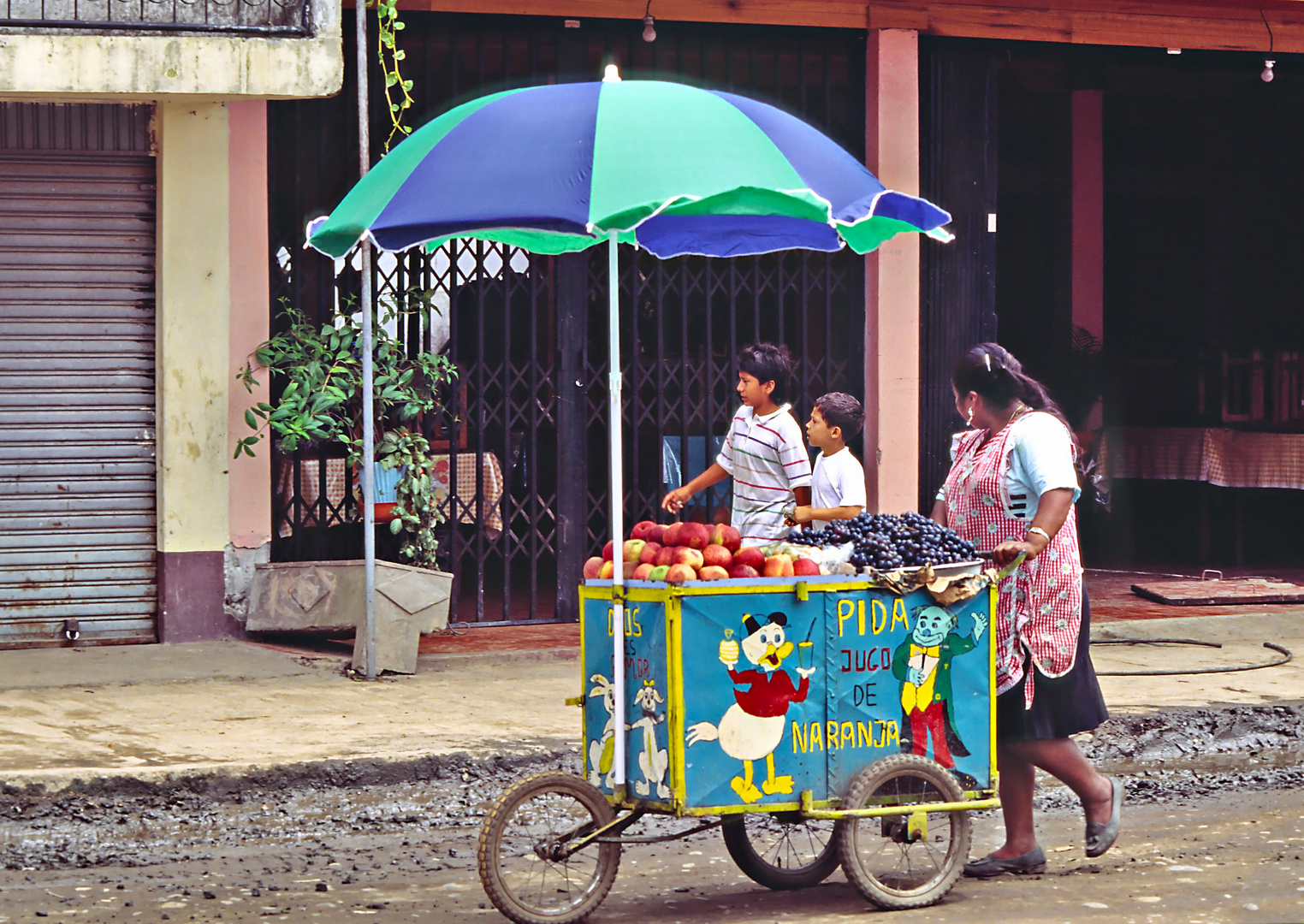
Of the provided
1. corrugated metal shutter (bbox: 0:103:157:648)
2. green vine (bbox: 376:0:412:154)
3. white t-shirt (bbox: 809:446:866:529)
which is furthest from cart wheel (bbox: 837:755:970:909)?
corrugated metal shutter (bbox: 0:103:157:648)

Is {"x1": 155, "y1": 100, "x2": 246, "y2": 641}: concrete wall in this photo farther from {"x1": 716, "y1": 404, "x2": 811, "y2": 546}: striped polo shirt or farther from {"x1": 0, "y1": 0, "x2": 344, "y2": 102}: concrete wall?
{"x1": 716, "y1": 404, "x2": 811, "y2": 546}: striped polo shirt

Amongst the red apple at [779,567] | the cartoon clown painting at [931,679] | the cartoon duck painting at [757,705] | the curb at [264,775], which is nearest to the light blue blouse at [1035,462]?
the cartoon clown painting at [931,679]

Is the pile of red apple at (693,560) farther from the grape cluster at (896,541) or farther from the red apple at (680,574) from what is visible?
the grape cluster at (896,541)

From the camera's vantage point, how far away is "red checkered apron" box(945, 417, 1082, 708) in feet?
17.4

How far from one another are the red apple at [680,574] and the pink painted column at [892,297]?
5525mm

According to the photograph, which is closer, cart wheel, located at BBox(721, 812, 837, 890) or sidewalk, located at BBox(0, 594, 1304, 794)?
cart wheel, located at BBox(721, 812, 837, 890)

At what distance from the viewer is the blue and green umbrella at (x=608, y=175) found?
4594 millimetres

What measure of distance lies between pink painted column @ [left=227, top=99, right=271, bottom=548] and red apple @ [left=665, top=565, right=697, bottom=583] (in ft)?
15.9

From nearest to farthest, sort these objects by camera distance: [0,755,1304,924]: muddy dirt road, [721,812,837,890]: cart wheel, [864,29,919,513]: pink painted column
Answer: [0,755,1304,924]: muddy dirt road
[721,812,837,890]: cart wheel
[864,29,919,513]: pink painted column

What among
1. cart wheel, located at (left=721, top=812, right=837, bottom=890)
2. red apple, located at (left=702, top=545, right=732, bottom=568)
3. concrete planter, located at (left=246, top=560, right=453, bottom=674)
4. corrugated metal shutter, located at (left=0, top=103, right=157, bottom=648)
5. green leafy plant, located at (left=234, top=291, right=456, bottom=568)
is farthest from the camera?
corrugated metal shutter, located at (left=0, top=103, right=157, bottom=648)

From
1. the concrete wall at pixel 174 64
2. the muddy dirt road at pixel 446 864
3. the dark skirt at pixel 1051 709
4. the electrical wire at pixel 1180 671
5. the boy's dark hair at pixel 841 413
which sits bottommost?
the muddy dirt road at pixel 446 864

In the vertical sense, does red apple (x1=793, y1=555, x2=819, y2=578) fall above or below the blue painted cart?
above

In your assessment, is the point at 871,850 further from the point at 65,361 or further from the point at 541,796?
the point at 65,361

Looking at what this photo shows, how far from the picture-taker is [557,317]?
9.69 metres
